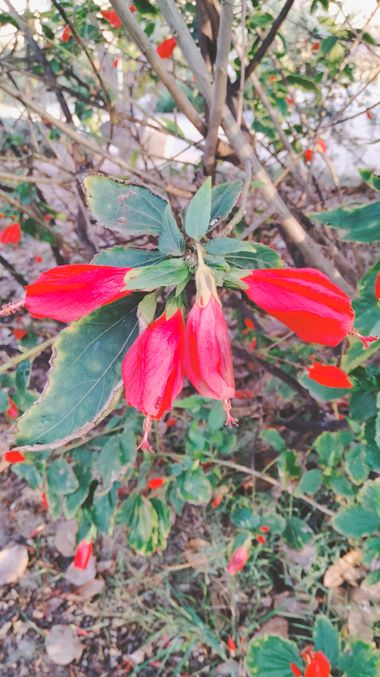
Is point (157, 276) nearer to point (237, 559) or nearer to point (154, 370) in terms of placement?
point (154, 370)

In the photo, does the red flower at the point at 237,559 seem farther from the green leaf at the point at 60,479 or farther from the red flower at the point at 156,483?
the green leaf at the point at 60,479

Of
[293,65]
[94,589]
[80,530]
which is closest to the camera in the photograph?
[80,530]

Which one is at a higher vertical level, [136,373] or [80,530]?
[136,373]

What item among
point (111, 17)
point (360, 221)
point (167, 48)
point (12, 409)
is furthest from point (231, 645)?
point (111, 17)

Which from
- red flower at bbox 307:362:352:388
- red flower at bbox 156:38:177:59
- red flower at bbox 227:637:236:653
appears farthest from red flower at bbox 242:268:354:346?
red flower at bbox 227:637:236:653

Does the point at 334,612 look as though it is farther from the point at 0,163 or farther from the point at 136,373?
the point at 0,163

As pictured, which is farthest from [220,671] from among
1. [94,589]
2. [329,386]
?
[329,386]
